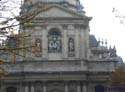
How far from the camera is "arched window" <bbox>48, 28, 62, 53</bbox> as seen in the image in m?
62.2

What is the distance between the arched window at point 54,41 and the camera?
62172 mm

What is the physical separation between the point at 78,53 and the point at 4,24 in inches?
1908

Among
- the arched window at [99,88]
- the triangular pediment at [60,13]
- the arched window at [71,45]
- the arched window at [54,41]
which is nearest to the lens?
Answer: the arched window at [99,88]

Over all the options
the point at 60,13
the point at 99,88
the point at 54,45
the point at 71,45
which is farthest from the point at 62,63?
the point at 60,13

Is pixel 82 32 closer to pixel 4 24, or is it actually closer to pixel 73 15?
pixel 73 15

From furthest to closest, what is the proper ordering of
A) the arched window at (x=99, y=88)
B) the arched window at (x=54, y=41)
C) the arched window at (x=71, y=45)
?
1. the arched window at (x=71, y=45)
2. the arched window at (x=54, y=41)
3. the arched window at (x=99, y=88)

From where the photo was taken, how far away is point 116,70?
207 feet

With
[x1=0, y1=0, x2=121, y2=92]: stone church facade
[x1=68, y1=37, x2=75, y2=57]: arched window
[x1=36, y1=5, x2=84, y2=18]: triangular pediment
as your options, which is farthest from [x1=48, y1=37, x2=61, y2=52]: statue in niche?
[x1=36, y1=5, x2=84, y2=18]: triangular pediment

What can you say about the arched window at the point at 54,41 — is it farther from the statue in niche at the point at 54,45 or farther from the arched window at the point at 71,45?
the arched window at the point at 71,45

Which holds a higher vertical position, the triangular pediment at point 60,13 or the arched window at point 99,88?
the triangular pediment at point 60,13

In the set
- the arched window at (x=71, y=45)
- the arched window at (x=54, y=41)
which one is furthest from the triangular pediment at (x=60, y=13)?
the arched window at (x=71, y=45)

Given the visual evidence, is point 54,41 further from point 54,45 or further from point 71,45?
point 71,45

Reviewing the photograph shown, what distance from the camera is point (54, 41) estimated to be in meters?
62.1

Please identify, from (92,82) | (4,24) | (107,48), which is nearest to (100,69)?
(92,82)
